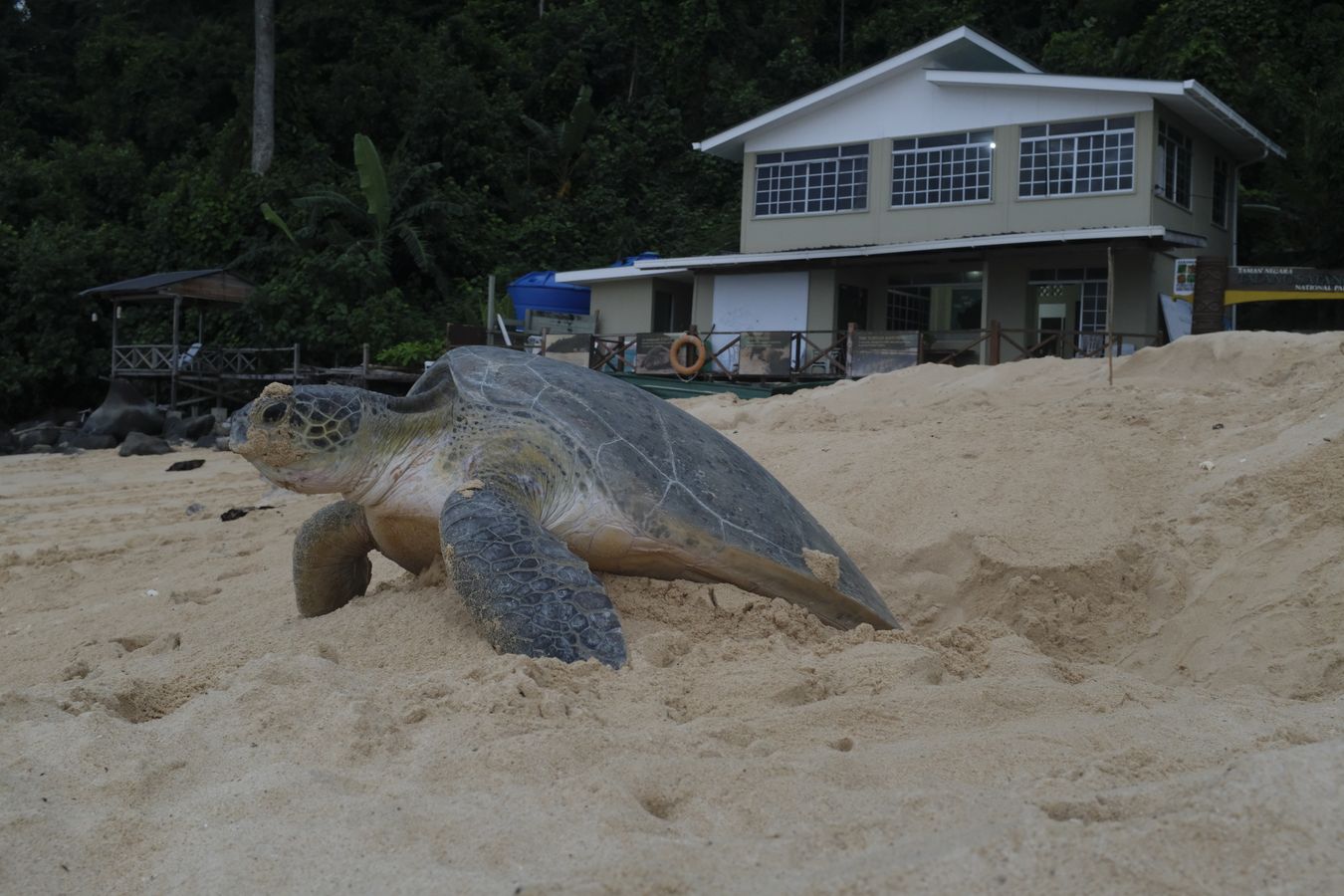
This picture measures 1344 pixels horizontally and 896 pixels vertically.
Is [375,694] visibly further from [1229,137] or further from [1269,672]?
[1229,137]

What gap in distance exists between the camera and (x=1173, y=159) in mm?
15773

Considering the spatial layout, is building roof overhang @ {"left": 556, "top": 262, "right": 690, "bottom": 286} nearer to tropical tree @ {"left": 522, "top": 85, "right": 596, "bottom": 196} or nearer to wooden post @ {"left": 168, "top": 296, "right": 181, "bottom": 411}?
wooden post @ {"left": 168, "top": 296, "right": 181, "bottom": 411}

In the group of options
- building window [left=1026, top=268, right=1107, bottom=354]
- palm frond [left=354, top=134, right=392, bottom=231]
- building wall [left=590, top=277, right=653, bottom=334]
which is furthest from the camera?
palm frond [left=354, top=134, right=392, bottom=231]

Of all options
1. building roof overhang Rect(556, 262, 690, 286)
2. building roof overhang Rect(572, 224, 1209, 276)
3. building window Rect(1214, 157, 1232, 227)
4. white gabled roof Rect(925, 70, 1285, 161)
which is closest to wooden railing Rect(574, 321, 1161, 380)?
building roof overhang Rect(572, 224, 1209, 276)

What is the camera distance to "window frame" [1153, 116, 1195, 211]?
15.1 m

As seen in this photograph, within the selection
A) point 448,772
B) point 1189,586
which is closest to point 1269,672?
point 1189,586

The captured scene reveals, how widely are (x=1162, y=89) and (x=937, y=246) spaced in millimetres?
3626

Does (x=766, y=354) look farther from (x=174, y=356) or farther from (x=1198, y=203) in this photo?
(x=174, y=356)

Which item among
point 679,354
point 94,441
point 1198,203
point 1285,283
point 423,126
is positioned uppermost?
point 423,126

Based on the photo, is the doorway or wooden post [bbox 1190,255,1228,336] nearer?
wooden post [bbox 1190,255,1228,336]

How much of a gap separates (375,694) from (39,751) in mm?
627

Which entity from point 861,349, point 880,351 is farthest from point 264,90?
point 880,351

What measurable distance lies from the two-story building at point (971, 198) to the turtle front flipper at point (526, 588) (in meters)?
Answer: 13.2

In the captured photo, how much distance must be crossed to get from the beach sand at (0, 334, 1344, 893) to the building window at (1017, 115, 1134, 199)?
11109 mm
